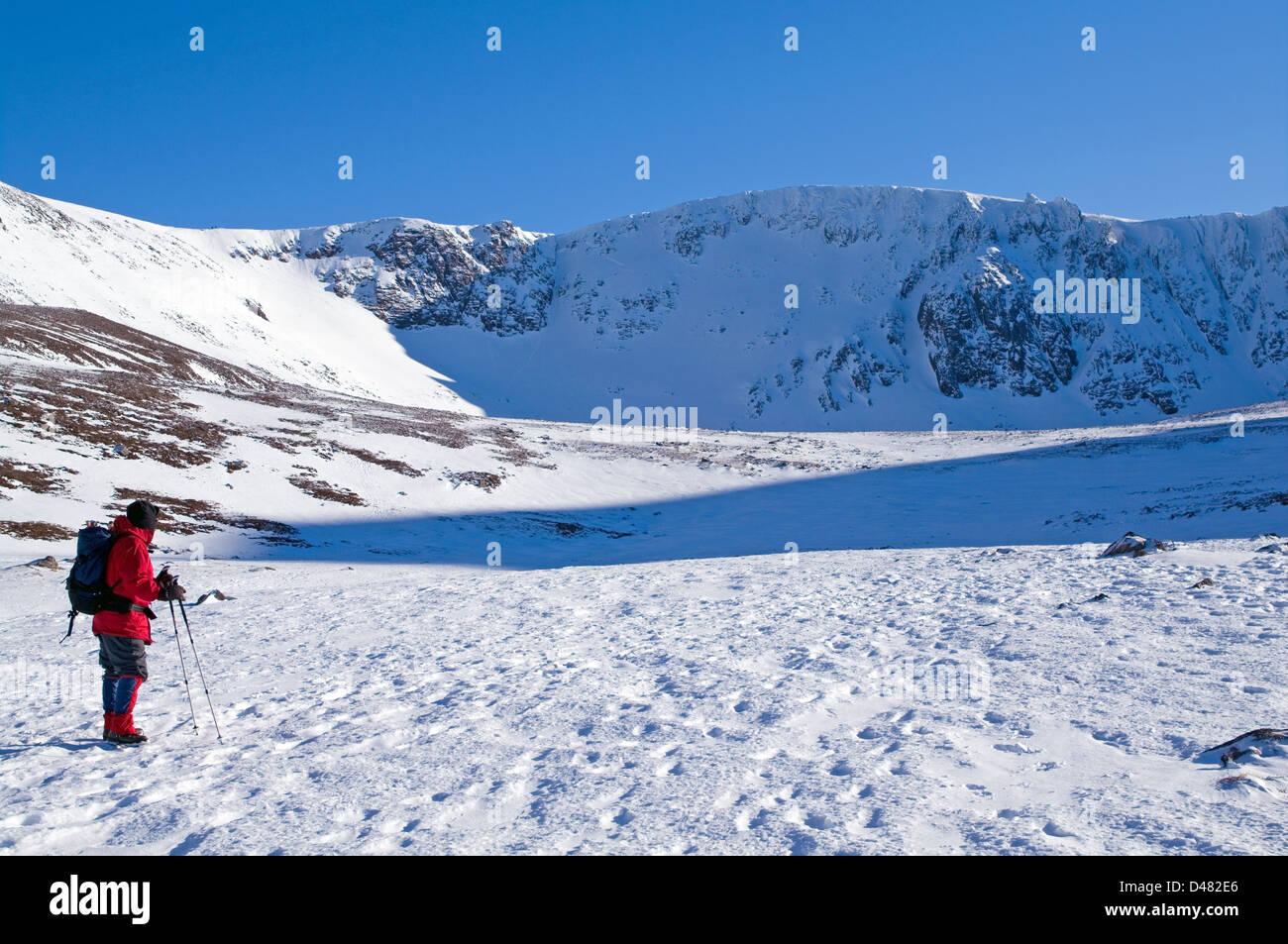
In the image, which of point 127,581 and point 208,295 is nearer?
→ point 127,581

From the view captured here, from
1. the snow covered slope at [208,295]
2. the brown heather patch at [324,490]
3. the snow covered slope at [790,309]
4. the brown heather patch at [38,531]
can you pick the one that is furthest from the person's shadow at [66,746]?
the snow covered slope at [790,309]

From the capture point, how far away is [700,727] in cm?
706

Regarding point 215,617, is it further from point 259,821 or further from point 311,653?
point 259,821

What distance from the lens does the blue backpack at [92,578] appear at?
7.12 m

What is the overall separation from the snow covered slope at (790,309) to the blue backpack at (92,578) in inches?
3554

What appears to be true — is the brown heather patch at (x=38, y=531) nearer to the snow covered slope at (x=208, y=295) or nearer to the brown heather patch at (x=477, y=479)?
the brown heather patch at (x=477, y=479)

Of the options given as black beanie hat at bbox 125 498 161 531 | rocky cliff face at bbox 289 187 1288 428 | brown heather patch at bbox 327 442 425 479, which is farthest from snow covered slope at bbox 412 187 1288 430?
black beanie hat at bbox 125 498 161 531

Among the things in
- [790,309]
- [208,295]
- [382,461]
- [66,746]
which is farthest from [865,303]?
[66,746]

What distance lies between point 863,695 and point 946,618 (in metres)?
4.14

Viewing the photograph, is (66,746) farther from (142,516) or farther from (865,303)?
(865,303)

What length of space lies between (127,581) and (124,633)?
50cm

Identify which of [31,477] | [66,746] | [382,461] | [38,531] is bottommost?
[66,746]

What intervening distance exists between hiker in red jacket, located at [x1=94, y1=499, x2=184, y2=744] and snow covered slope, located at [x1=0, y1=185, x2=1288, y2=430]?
90370 millimetres

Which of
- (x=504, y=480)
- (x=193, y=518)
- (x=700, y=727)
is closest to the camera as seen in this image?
(x=700, y=727)
